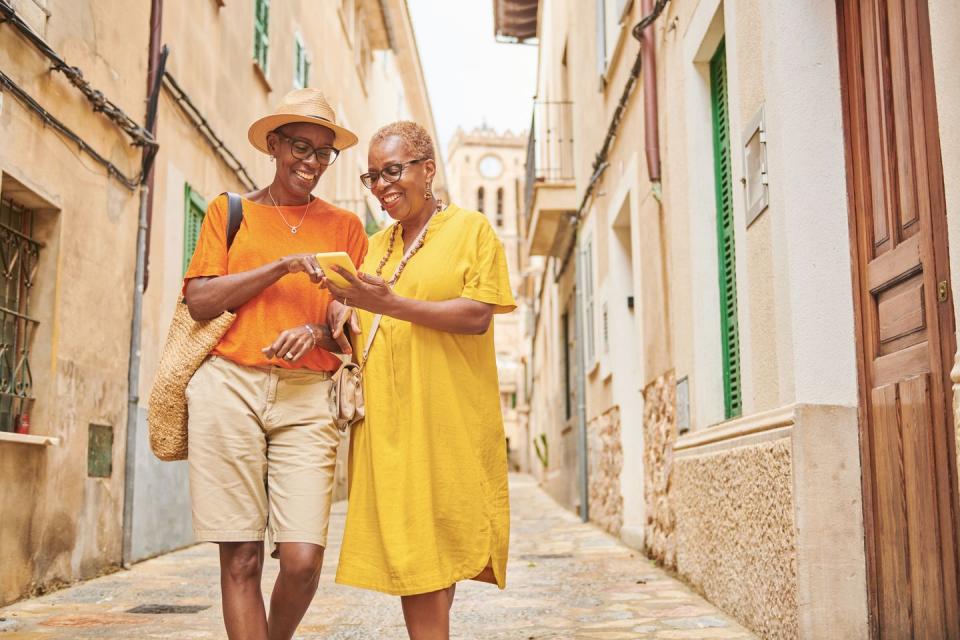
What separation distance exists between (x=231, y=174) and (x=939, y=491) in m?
8.59

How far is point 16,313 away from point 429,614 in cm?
437

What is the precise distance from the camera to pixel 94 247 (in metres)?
7.23

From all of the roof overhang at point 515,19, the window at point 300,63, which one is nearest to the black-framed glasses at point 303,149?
the window at point 300,63

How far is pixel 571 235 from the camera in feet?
47.3

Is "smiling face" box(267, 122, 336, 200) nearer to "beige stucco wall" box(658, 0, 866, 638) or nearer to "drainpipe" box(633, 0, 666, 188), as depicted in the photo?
"beige stucco wall" box(658, 0, 866, 638)

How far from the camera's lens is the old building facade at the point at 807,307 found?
11.1 feet

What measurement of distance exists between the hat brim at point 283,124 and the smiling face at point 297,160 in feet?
0.07

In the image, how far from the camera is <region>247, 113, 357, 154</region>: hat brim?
127 inches

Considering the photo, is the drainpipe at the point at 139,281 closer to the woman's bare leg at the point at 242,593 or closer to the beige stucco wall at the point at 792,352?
the beige stucco wall at the point at 792,352

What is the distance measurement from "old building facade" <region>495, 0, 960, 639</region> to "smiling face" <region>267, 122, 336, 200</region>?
1888 millimetres

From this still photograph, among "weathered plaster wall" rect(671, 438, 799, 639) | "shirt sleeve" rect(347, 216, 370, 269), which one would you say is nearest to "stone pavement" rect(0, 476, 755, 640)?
"weathered plaster wall" rect(671, 438, 799, 639)

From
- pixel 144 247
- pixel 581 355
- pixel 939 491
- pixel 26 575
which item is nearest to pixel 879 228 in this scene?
pixel 939 491

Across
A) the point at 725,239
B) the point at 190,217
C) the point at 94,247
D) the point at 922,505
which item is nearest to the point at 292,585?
the point at 922,505

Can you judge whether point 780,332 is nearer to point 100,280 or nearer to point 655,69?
point 655,69
